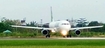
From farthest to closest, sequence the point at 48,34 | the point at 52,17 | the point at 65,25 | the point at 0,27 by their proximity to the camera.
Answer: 1. the point at 0,27
2. the point at 52,17
3. the point at 48,34
4. the point at 65,25

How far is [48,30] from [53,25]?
4.93 ft

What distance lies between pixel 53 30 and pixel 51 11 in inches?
1312

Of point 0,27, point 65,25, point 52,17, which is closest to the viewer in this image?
point 65,25

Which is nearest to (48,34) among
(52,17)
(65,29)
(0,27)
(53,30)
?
(53,30)

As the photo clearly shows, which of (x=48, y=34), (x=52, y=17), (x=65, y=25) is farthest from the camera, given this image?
(x=52, y=17)

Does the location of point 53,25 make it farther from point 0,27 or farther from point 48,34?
point 0,27

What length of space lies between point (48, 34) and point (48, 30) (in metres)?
2.60

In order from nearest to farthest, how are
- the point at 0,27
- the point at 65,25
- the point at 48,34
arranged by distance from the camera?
1. the point at 65,25
2. the point at 48,34
3. the point at 0,27

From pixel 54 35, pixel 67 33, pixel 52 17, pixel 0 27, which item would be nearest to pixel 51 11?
pixel 52 17

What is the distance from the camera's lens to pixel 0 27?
413 feet

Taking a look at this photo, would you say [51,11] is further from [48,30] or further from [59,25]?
[59,25]

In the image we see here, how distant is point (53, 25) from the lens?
85.1 m

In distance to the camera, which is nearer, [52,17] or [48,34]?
[48,34]

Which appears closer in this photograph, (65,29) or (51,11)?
(65,29)
